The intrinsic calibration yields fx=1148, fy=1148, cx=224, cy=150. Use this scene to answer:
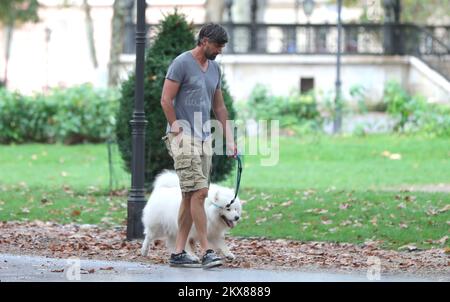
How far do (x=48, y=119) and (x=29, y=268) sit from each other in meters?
21.3

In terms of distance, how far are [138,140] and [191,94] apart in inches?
90.0

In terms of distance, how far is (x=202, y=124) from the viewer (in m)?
10.8

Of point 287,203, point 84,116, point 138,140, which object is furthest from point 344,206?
point 84,116

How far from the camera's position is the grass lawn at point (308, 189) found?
1455 cm

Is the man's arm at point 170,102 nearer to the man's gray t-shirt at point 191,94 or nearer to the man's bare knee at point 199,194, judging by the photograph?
the man's gray t-shirt at point 191,94

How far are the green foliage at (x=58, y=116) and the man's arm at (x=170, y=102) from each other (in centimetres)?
2024

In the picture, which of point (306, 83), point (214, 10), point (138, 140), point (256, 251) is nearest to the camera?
point (256, 251)

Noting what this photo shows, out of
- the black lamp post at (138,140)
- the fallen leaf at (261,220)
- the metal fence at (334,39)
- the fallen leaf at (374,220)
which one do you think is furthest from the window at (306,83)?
the black lamp post at (138,140)

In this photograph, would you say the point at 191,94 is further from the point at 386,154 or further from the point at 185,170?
the point at 386,154

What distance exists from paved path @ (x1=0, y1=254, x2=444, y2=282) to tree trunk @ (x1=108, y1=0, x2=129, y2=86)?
25.9m

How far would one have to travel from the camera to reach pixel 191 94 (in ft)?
35.6

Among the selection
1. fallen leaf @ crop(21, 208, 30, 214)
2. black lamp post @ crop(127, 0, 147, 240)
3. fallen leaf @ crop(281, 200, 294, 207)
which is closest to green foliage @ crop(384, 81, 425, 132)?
fallen leaf @ crop(281, 200, 294, 207)

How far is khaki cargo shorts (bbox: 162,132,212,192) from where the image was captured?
1075cm
